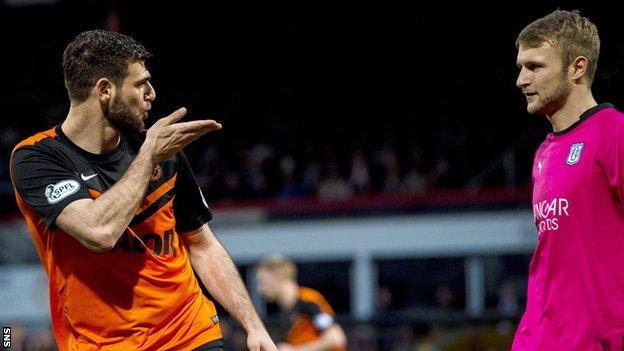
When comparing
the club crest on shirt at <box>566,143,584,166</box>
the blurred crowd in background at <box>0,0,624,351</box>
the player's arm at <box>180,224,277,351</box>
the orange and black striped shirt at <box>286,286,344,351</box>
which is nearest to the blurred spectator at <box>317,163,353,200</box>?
the blurred crowd in background at <box>0,0,624,351</box>

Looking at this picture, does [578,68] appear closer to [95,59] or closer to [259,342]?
[259,342]

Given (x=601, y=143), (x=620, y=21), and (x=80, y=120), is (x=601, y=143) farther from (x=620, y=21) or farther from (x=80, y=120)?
(x=620, y=21)

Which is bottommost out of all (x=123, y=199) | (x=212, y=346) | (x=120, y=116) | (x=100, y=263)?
(x=212, y=346)

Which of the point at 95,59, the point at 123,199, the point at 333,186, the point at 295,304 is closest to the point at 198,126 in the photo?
the point at 123,199

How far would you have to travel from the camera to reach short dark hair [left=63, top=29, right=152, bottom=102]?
387 cm

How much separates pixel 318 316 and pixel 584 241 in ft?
14.3

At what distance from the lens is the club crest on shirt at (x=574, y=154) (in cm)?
368

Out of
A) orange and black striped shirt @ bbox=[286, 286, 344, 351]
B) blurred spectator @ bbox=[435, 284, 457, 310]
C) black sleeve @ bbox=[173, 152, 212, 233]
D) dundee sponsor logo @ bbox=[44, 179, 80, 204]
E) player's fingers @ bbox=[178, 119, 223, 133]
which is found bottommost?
blurred spectator @ bbox=[435, 284, 457, 310]

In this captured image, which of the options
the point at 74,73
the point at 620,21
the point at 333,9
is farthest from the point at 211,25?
the point at 74,73

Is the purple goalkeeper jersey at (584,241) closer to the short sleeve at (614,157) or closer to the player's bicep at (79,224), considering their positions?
the short sleeve at (614,157)

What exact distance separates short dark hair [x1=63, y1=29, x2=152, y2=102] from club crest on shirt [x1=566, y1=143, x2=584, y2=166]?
1.61 metres

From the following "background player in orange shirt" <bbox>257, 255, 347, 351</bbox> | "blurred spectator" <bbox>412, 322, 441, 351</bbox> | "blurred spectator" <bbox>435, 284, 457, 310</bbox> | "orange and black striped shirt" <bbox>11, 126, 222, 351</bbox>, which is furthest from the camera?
"blurred spectator" <bbox>435, 284, 457, 310</bbox>

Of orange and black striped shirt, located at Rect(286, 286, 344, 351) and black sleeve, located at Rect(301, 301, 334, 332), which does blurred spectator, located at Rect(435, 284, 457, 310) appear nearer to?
orange and black striped shirt, located at Rect(286, 286, 344, 351)

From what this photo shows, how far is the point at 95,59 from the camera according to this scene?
3.87 meters
